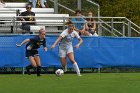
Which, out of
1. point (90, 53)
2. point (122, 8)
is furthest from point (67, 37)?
point (122, 8)

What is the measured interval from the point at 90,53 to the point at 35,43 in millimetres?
3490

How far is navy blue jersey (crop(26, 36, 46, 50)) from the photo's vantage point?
85.3 ft

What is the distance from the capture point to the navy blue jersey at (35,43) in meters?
26.0

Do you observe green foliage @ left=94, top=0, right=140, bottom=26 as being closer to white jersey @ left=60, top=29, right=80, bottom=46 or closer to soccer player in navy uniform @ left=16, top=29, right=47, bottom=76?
soccer player in navy uniform @ left=16, top=29, right=47, bottom=76

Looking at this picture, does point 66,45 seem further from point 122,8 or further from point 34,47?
point 122,8

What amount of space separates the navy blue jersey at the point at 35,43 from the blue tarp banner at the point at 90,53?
196cm

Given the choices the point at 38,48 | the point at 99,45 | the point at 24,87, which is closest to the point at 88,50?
the point at 99,45

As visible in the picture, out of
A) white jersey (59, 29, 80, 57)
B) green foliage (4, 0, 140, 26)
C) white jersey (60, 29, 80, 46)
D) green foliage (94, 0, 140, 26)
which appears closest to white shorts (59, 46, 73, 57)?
white jersey (59, 29, 80, 57)

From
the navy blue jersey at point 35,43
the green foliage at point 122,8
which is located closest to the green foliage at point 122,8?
the green foliage at point 122,8

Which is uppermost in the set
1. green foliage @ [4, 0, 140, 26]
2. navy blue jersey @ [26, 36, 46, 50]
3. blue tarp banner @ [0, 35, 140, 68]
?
green foliage @ [4, 0, 140, 26]

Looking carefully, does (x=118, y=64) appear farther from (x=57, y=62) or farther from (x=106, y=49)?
(x=57, y=62)

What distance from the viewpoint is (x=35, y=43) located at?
26.1m

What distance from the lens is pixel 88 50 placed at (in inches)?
1130

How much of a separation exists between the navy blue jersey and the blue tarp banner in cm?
196
